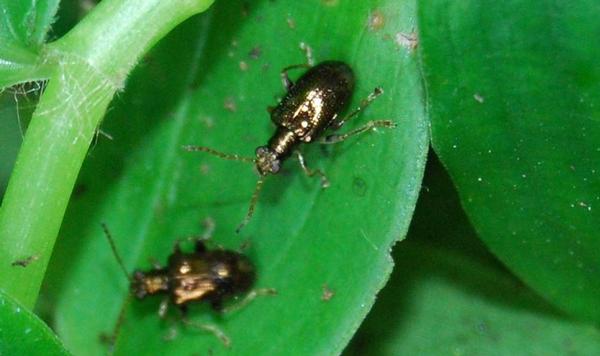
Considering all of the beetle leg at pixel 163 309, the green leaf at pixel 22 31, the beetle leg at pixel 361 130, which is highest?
the green leaf at pixel 22 31

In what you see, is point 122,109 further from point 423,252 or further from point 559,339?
point 559,339

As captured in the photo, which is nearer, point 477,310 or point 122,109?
point 122,109

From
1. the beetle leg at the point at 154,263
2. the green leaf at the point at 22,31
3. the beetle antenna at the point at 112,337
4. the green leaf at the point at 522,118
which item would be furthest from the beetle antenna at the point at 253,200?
Answer: the green leaf at the point at 22,31

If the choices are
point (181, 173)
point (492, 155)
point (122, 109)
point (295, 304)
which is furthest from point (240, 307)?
point (492, 155)

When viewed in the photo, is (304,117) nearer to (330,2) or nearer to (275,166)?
(275,166)

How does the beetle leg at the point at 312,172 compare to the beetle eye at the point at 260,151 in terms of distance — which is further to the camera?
the beetle eye at the point at 260,151

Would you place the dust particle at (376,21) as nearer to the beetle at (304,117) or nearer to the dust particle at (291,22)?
the beetle at (304,117)

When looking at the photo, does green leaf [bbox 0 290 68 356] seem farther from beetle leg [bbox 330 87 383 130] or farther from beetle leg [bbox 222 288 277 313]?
beetle leg [bbox 330 87 383 130]
